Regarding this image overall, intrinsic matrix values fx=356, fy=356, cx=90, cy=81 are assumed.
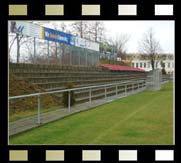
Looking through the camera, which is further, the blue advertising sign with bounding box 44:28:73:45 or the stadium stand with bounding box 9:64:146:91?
the stadium stand with bounding box 9:64:146:91

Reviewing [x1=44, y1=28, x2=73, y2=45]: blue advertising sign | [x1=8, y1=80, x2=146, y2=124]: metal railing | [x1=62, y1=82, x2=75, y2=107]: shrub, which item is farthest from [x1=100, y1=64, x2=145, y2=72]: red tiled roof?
[x1=44, y1=28, x2=73, y2=45]: blue advertising sign

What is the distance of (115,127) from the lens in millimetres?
3426

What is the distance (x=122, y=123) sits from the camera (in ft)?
11.6

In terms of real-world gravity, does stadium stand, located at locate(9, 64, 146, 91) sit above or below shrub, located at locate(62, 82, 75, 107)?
above

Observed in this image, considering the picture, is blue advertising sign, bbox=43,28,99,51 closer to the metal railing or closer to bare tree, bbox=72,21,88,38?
bare tree, bbox=72,21,88,38

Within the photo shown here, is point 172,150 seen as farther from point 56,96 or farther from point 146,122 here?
point 56,96

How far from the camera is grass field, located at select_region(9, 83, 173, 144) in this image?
3016 millimetres

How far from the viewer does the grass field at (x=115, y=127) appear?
3016mm

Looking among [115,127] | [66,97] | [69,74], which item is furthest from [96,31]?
[66,97]

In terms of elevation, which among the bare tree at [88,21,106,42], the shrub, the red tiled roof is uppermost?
the bare tree at [88,21,106,42]

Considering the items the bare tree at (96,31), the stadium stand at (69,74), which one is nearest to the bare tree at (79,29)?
the bare tree at (96,31)

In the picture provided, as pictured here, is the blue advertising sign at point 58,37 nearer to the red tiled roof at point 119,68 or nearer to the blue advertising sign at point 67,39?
the blue advertising sign at point 67,39
